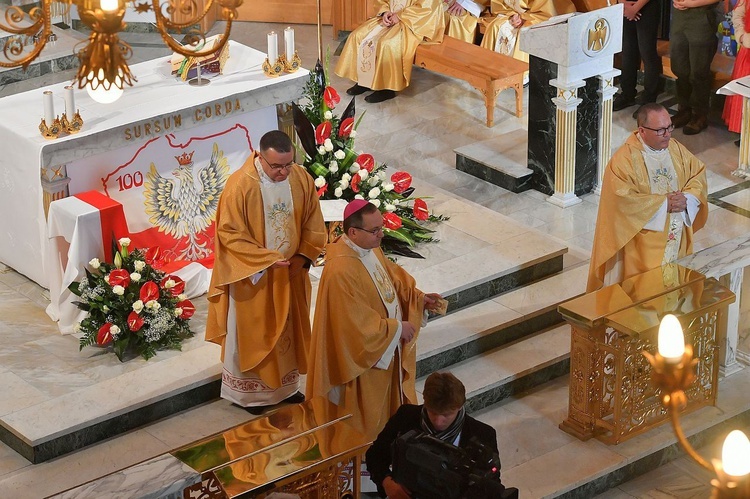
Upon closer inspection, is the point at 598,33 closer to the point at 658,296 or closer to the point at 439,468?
the point at 658,296

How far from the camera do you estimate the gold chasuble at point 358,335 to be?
20.6ft

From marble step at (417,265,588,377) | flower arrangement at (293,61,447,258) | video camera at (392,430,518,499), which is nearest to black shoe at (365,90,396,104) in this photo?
flower arrangement at (293,61,447,258)

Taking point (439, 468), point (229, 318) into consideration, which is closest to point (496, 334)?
point (229, 318)

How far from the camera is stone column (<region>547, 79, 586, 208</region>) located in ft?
31.7

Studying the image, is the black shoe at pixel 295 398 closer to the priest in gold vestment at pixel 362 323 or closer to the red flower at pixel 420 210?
the priest in gold vestment at pixel 362 323

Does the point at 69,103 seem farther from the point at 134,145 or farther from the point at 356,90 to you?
the point at 356,90

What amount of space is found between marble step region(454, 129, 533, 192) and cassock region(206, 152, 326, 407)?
3.34 metres

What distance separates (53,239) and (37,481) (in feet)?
5.13

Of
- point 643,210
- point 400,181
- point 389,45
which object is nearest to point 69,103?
point 400,181

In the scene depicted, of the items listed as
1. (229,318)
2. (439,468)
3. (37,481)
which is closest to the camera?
(439,468)

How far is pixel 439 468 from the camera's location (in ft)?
15.9

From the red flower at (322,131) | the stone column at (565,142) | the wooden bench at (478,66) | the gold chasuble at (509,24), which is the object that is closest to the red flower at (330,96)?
the red flower at (322,131)

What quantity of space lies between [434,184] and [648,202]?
2.96 metres

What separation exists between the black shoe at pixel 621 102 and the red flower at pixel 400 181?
358 centimetres
